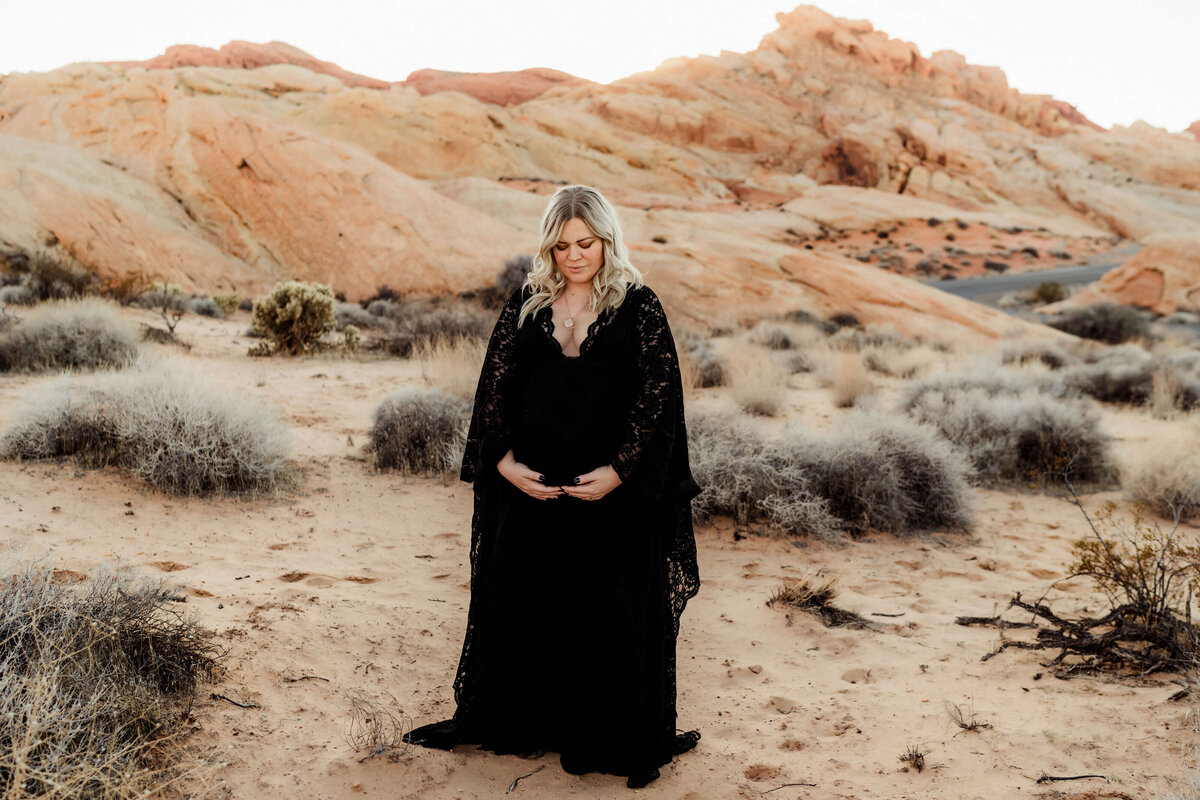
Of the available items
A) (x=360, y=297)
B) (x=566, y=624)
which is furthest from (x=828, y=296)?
(x=566, y=624)

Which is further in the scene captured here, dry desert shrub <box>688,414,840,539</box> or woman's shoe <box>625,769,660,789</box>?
dry desert shrub <box>688,414,840,539</box>

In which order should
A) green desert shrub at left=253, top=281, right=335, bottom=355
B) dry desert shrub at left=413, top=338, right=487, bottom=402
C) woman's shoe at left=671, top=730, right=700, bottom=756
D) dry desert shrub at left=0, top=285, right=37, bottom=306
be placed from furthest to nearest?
dry desert shrub at left=0, top=285, right=37, bottom=306, green desert shrub at left=253, top=281, right=335, bottom=355, dry desert shrub at left=413, top=338, right=487, bottom=402, woman's shoe at left=671, top=730, right=700, bottom=756

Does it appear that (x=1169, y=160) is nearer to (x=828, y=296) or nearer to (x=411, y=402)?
(x=828, y=296)

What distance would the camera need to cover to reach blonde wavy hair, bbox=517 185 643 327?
8.46ft

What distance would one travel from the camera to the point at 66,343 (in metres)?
8.00

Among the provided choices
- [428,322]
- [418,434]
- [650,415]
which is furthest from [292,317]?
[650,415]

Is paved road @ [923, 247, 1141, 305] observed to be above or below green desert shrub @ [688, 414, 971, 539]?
above

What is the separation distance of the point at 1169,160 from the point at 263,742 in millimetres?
59618

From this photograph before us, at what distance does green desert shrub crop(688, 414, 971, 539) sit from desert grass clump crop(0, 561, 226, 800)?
3467mm

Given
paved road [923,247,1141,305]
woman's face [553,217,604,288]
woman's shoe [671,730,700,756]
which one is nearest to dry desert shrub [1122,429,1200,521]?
woman's shoe [671,730,700,756]

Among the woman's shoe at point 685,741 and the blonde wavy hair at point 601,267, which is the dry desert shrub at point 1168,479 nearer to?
the woman's shoe at point 685,741

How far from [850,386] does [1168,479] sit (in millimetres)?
3628

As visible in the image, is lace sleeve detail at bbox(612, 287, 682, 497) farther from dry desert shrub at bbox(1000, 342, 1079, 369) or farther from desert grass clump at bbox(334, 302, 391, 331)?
desert grass clump at bbox(334, 302, 391, 331)

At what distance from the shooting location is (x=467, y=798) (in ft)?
8.08
